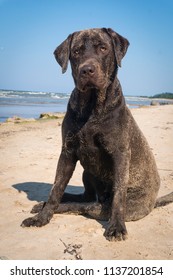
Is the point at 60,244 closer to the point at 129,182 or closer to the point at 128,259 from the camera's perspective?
the point at 128,259

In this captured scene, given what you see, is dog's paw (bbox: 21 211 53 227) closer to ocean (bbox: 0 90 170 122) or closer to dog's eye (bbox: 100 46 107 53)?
dog's eye (bbox: 100 46 107 53)

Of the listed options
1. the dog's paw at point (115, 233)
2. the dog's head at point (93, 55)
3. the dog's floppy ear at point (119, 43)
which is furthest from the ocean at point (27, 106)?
the dog's paw at point (115, 233)

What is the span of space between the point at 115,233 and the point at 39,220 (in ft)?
3.33

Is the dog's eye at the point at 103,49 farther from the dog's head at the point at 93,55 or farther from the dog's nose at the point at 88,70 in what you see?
the dog's nose at the point at 88,70

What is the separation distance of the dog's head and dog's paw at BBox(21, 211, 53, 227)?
1663 mm

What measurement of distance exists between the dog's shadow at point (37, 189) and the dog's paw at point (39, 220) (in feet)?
3.50

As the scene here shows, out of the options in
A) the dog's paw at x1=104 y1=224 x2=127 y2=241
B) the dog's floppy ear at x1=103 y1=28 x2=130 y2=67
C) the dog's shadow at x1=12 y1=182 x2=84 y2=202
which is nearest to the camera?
the dog's paw at x1=104 y1=224 x2=127 y2=241

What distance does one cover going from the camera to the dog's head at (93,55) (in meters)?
4.15

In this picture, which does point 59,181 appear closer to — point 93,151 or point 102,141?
point 93,151

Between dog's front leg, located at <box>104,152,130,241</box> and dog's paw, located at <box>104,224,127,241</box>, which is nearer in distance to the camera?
dog's paw, located at <box>104,224,127,241</box>

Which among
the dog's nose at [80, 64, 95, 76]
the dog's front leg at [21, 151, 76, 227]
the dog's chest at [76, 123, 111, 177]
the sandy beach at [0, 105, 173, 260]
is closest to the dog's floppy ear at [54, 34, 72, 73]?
the dog's nose at [80, 64, 95, 76]

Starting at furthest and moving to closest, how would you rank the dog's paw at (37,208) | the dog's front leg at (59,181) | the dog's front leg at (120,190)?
the dog's paw at (37,208) < the dog's front leg at (59,181) < the dog's front leg at (120,190)

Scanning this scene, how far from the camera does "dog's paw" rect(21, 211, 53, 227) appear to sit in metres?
4.34

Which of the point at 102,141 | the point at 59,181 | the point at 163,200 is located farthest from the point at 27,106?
the point at 102,141
